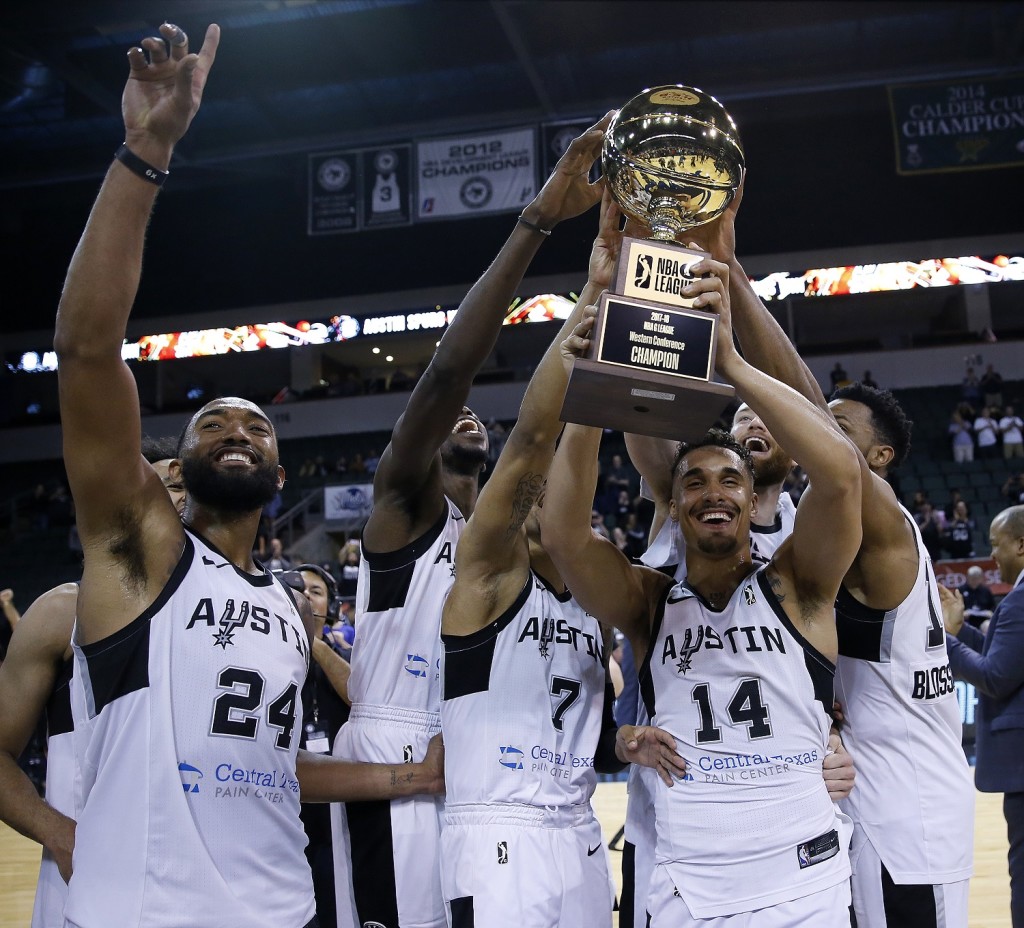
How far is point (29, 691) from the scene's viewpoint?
2.73 m

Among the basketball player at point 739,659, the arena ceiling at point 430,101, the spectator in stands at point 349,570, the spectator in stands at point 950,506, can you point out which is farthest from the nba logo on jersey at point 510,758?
the spectator in stands at point 950,506

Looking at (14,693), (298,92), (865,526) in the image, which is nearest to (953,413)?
(298,92)

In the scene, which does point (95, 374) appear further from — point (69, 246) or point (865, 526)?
point (69, 246)

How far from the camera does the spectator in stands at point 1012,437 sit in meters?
17.8

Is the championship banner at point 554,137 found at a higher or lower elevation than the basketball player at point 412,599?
higher

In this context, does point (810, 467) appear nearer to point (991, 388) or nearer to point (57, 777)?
point (57, 777)

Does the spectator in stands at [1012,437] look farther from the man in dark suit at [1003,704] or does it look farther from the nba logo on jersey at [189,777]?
the nba logo on jersey at [189,777]

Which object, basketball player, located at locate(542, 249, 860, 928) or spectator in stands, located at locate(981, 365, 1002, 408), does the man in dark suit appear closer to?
basketball player, located at locate(542, 249, 860, 928)

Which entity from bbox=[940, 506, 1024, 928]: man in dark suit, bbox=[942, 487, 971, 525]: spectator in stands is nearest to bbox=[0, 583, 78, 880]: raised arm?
bbox=[940, 506, 1024, 928]: man in dark suit

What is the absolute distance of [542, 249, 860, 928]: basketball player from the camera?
8.10ft

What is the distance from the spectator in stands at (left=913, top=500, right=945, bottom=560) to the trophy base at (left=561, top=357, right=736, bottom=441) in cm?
1298

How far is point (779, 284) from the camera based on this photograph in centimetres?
2100

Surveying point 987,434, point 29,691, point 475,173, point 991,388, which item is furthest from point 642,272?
point 991,388

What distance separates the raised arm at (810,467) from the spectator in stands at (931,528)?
12531mm
